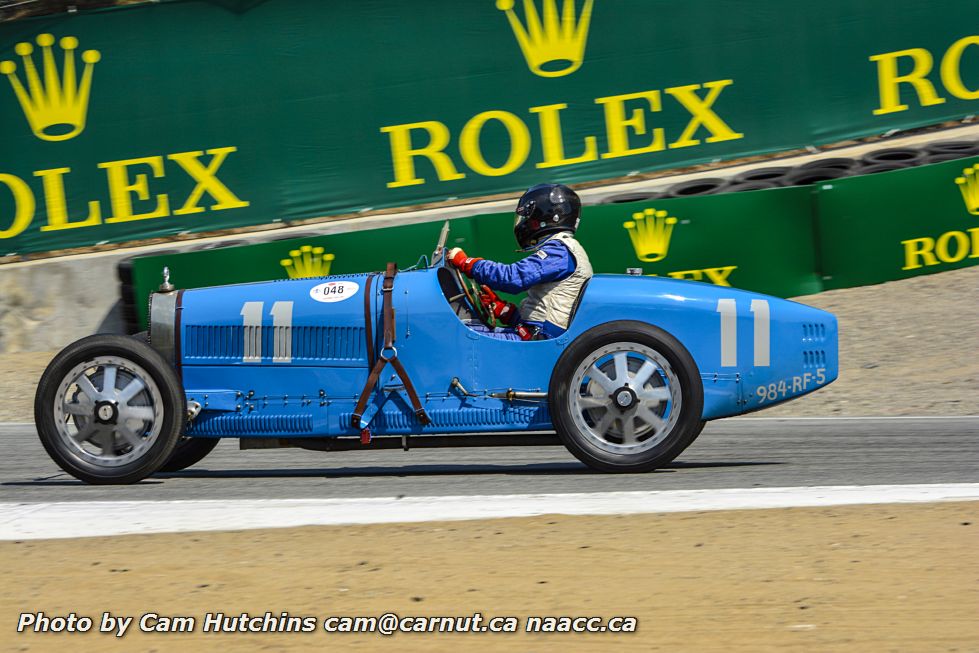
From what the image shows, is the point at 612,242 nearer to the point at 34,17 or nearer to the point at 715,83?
the point at 715,83

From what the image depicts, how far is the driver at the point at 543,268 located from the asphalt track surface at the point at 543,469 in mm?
767

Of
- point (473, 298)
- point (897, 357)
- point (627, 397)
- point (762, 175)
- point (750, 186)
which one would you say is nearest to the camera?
point (627, 397)

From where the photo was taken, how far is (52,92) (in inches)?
545

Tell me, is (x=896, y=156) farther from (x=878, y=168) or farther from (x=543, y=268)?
(x=543, y=268)

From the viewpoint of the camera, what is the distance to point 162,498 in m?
6.01

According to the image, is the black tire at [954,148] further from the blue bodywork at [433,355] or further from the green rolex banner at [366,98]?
the blue bodywork at [433,355]

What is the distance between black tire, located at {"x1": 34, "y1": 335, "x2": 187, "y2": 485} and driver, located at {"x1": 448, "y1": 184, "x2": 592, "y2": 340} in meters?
1.56

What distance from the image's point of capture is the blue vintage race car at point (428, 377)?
6.08 metres

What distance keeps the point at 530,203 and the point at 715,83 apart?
27.3 feet

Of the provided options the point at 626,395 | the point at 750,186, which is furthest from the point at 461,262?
the point at 750,186

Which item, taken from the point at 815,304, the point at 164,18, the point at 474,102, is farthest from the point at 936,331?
the point at 164,18

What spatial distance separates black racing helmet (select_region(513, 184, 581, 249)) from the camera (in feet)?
21.2

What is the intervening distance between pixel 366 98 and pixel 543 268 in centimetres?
811

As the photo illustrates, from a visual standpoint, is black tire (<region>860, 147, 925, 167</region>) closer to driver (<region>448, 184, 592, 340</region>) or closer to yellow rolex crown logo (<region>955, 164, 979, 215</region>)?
yellow rolex crown logo (<region>955, 164, 979, 215</region>)
